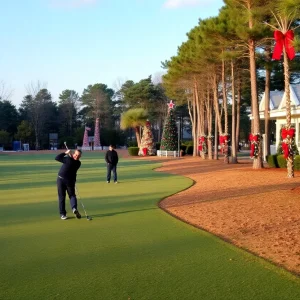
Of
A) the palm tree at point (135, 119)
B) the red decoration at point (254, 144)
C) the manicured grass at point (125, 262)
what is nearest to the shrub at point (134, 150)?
the palm tree at point (135, 119)

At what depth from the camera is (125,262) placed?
5.61 m

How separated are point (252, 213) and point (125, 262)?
4349 millimetres

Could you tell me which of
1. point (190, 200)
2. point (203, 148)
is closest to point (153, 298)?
point (190, 200)

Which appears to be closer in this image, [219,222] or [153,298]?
[153,298]

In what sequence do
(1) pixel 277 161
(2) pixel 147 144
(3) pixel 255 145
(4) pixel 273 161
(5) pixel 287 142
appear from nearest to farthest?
(5) pixel 287 142, (3) pixel 255 145, (1) pixel 277 161, (4) pixel 273 161, (2) pixel 147 144

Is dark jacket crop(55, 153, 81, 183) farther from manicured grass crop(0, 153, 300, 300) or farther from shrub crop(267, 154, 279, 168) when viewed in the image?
shrub crop(267, 154, 279, 168)

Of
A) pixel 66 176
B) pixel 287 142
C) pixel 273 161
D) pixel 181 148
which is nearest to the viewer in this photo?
pixel 66 176

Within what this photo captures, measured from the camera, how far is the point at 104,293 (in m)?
4.46

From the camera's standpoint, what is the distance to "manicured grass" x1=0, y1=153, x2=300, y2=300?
14.8ft

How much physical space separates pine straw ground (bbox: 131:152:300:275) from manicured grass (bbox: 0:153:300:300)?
1.24 ft

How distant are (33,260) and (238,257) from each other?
279 centimetres

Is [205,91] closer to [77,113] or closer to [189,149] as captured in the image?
[189,149]

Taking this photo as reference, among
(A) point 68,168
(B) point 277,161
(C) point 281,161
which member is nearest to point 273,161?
(B) point 277,161

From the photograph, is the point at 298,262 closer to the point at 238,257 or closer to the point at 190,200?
the point at 238,257
